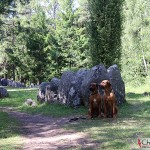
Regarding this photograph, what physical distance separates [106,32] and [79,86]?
9340 mm

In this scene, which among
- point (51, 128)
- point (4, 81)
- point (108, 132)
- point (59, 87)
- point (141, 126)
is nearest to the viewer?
point (108, 132)

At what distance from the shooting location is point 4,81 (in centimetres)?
5156

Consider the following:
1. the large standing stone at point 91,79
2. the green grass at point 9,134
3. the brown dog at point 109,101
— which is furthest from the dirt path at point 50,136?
the large standing stone at point 91,79

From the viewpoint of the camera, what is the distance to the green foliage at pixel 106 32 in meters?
26.5

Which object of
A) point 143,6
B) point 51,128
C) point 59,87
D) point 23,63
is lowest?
point 51,128

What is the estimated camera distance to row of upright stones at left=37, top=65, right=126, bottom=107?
56.9 feet

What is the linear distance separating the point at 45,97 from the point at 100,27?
28.7 feet

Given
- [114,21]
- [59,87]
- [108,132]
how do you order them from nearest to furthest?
[108,132] < [59,87] < [114,21]

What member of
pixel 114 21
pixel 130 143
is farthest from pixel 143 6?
pixel 130 143

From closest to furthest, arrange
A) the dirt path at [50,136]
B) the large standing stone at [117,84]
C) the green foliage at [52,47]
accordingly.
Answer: the dirt path at [50,136] → the large standing stone at [117,84] → the green foliage at [52,47]

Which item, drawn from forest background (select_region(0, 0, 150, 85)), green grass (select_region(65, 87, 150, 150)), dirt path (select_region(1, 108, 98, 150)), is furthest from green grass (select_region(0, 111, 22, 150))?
forest background (select_region(0, 0, 150, 85))

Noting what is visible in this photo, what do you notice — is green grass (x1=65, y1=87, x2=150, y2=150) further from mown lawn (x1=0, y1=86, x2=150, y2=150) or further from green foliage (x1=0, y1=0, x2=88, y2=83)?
green foliage (x1=0, y1=0, x2=88, y2=83)

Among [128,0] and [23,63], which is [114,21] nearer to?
[128,0]

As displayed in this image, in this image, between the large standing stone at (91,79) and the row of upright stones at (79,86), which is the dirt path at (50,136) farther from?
the row of upright stones at (79,86)
